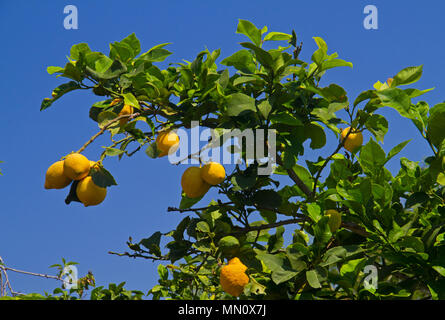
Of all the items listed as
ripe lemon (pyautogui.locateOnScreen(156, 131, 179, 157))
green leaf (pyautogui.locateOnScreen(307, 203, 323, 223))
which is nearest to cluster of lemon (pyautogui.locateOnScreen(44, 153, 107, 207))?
ripe lemon (pyautogui.locateOnScreen(156, 131, 179, 157))

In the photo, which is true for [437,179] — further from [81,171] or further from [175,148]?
[81,171]

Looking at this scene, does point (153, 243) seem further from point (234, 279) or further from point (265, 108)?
point (265, 108)

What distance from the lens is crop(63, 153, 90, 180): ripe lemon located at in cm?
160

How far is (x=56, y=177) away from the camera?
1.66 meters

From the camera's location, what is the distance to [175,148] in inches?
71.6

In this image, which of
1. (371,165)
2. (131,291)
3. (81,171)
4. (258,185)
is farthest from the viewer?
(131,291)

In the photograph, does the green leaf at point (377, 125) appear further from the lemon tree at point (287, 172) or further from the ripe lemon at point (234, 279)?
the ripe lemon at point (234, 279)

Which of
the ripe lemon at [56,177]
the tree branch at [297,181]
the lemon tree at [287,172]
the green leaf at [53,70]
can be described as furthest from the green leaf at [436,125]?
the green leaf at [53,70]

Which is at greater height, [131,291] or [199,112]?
[199,112]

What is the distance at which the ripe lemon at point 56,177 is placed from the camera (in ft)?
5.43

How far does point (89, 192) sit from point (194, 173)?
415mm

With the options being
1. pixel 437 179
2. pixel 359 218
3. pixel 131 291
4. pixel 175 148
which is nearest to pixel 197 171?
pixel 175 148

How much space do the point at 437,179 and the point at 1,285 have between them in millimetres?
2218

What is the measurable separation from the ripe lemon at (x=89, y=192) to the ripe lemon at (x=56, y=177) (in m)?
0.06
